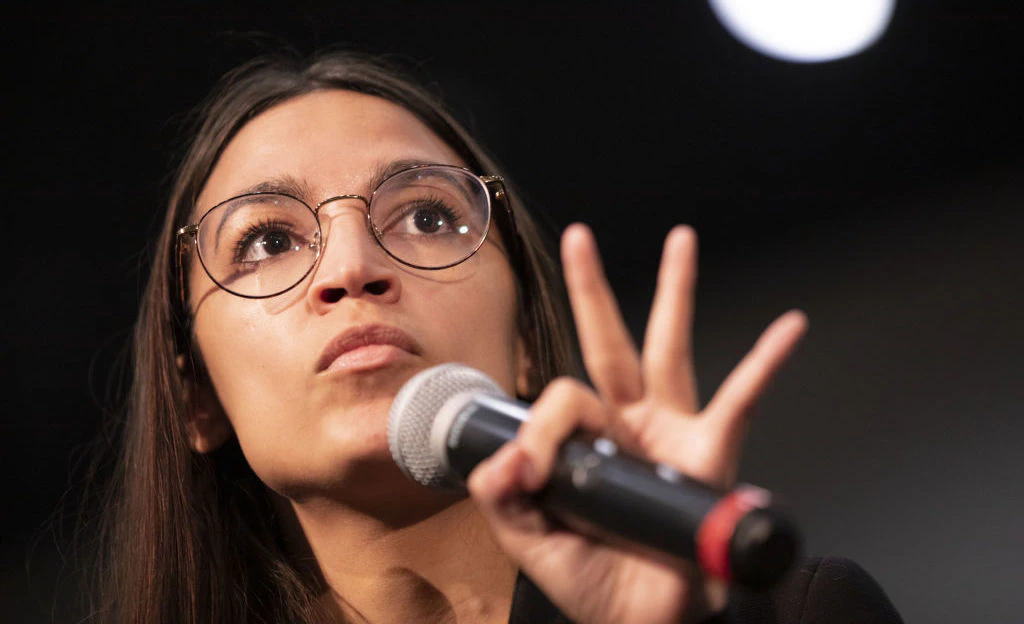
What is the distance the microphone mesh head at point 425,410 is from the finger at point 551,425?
188 mm

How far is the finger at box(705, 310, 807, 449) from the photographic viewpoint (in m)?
1.04

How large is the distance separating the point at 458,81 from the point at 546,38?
28 centimetres

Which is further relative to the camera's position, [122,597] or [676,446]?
[122,597]

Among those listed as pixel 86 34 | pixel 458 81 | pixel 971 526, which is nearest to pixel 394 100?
pixel 458 81

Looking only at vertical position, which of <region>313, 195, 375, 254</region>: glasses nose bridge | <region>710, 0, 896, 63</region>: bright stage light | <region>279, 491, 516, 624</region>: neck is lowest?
<region>279, 491, 516, 624</region>: neck

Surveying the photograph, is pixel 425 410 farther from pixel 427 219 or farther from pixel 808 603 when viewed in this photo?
pixel 808 603

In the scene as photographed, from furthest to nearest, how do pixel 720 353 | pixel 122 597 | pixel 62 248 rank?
1. pixel 720 353
2. pixel 62 248
3. pixel 122 597

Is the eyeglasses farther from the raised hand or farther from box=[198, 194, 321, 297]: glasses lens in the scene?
the raised hand

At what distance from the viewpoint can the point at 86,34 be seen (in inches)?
90.3

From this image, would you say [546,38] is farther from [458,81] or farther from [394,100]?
[394,100]

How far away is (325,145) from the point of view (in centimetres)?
180

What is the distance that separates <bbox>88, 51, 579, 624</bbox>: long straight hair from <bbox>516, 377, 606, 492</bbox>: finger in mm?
938

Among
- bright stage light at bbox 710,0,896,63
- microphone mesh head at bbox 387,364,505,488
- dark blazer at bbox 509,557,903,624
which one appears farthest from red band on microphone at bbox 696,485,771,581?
bright stage light at bbox 710,0,896,63

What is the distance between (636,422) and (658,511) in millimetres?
281
